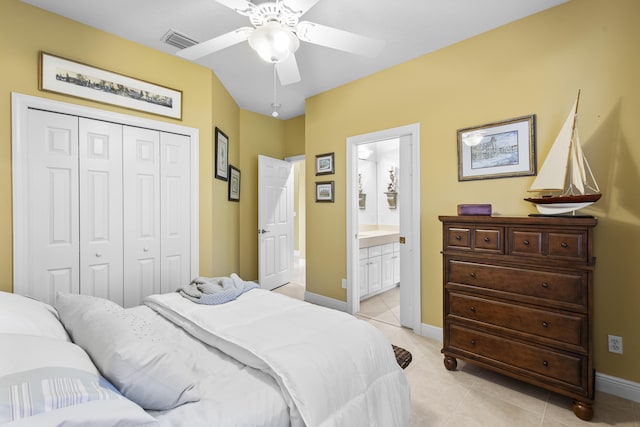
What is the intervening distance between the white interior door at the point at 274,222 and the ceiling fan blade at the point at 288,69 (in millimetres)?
2310

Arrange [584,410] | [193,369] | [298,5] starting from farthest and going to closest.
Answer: [584,410] < [298,5] < [193,369]

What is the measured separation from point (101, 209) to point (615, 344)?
4084 millimetres

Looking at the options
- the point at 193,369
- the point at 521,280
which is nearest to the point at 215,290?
the point at 193,369

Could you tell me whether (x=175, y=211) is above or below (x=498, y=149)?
below

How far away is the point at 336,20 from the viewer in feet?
7.80

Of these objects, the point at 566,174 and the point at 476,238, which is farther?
the point at 476,238

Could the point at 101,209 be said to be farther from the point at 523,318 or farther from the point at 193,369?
the point at 523,318

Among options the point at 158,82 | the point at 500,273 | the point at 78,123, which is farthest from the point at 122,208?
the point at 500,273

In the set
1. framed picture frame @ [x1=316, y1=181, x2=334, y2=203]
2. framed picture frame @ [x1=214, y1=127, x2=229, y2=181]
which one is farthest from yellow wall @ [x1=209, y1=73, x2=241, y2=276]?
framed picture frame @ [x1=316, y1=181, x2=334, y2=203]

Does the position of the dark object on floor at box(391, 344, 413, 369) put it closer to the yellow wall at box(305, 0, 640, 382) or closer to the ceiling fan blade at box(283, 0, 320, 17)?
the yellow wall at box(305, 0, 640, 382)

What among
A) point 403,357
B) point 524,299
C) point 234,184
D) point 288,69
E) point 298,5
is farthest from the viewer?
point 234,184

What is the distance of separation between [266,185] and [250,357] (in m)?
3.60

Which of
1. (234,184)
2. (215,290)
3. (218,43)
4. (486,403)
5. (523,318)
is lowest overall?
(486,403)

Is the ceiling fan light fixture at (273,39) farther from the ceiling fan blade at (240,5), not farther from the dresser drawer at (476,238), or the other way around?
the dresser drawer at (476,238)
